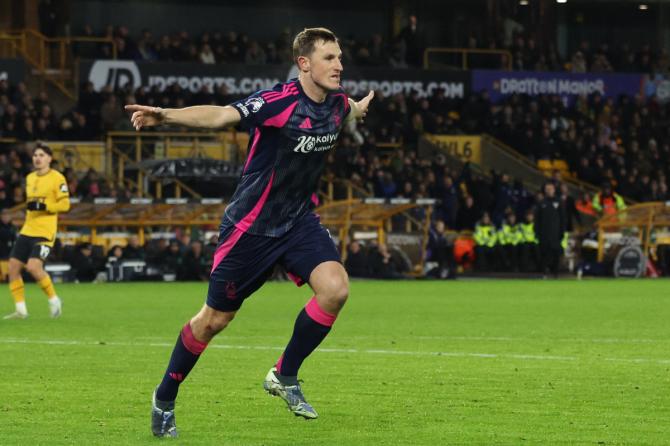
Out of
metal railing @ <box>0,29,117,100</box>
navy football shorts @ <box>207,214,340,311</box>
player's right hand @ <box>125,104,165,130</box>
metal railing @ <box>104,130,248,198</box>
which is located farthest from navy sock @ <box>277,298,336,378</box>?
metal railing @ <box>0,29,117,100</box>

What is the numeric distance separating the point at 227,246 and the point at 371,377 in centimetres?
310

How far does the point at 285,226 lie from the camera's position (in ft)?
28.7

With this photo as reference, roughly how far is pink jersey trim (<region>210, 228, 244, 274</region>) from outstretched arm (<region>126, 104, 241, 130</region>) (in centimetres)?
78

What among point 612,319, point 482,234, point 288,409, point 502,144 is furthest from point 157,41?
point 288,409

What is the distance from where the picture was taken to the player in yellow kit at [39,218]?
18062mm

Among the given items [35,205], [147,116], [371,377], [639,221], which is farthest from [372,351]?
[639,221]

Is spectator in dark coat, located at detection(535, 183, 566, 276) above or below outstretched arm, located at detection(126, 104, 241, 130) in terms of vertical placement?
below

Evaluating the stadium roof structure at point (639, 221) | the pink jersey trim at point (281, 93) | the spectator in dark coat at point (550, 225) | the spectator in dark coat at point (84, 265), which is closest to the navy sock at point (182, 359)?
the pink jersey trim at point (281, 93)

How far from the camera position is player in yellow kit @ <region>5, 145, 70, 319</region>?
18.1 meters

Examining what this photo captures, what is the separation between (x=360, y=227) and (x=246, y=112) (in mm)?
25430

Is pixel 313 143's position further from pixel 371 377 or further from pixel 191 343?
pixel 371 377

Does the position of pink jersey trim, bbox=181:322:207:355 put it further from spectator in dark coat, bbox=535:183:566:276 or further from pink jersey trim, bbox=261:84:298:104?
spectator in dark coat, bbox=535:183:566:276

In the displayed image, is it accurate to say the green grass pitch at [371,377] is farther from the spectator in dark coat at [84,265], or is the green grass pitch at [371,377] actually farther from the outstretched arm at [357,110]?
the spectator in dark coat at [84,265]

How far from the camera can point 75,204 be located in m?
30.2
